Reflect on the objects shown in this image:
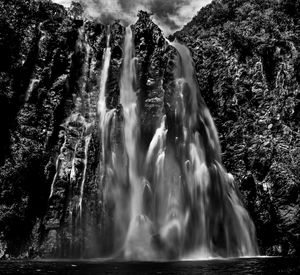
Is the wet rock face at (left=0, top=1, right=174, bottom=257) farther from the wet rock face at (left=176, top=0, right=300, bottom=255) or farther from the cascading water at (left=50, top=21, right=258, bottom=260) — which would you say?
the wet rock face at (left=176, top=0, right=300, bottom=255)

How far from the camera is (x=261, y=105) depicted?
32.6 meters

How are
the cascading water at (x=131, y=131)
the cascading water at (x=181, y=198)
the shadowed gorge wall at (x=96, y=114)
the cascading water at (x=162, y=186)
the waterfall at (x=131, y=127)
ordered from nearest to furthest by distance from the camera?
1. the cascading water at (x=181, y=198)
2. the cascading water at (x=162, y=186)
3. the shadowed gorge wall at (x=96, y=114)
4. the cascading water at (x=131, y=131)
5. the waterfall at (x=131, y=127)

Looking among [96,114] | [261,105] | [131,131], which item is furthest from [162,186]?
[261,105]

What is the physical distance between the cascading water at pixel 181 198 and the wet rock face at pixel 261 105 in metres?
1.62

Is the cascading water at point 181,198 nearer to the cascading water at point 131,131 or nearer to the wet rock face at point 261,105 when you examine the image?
the cascading water at point 131,131

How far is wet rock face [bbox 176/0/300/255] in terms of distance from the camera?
2734 centimetres

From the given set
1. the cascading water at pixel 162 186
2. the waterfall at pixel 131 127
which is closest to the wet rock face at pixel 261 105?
the cascading water at pixel 162 186

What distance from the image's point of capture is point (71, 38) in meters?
35.3

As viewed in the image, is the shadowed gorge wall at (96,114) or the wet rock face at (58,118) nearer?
the wet rock face at (58,118)

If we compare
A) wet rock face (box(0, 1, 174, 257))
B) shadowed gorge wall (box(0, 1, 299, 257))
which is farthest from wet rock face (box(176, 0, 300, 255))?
wet rock face (box(0, 1, 174, 257))

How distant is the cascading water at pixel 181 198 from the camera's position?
25.2 metres

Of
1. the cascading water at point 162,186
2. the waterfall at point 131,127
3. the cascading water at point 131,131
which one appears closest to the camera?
the cascading water at point 162,186

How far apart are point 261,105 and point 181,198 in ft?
41.0

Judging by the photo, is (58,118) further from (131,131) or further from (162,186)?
(162,186)
